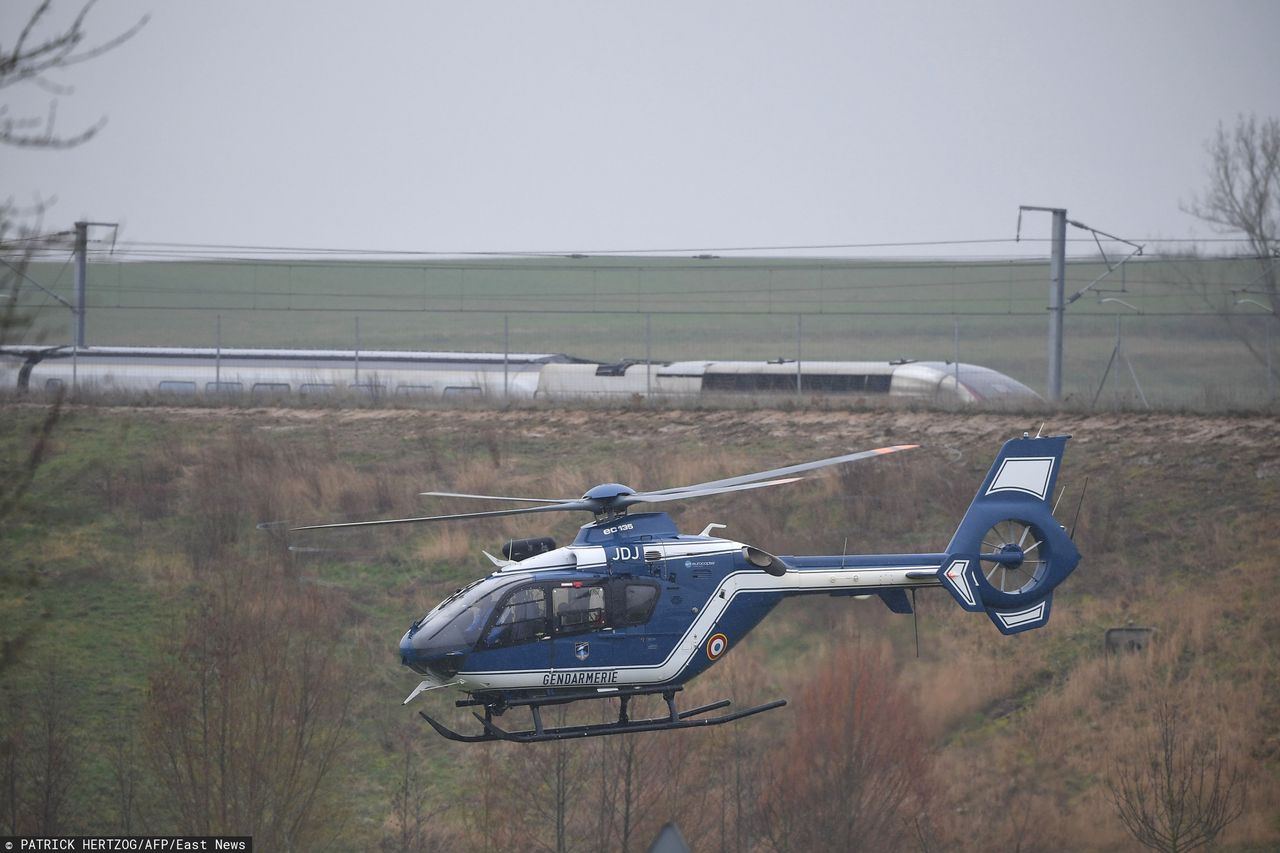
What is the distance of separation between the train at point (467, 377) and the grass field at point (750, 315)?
93.6 inches

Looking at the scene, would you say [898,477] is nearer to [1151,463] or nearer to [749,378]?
[1151,463]

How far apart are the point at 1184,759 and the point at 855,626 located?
21.4 ft

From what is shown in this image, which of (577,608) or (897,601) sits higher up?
(577,608)

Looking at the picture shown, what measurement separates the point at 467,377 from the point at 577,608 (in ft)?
95.5

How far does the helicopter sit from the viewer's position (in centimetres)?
1429

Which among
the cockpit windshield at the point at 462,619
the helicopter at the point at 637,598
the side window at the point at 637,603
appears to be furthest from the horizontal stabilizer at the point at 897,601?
the cockpit windshield at the point at 462,619

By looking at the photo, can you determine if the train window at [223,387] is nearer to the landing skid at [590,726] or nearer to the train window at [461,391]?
the train window at [461,391]

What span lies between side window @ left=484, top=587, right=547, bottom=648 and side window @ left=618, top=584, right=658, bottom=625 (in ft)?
3.16

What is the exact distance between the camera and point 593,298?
12288 centimetres

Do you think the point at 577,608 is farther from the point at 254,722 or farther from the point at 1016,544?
the point at 254,722

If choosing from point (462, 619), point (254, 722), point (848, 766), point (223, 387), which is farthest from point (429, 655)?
point (223, 387)

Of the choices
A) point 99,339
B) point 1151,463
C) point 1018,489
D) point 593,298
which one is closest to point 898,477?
point 1151,463

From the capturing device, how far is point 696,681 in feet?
87.1

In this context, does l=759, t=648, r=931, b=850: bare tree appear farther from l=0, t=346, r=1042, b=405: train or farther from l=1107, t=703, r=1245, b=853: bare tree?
l=0, t=346, r=1042, b=405: train
